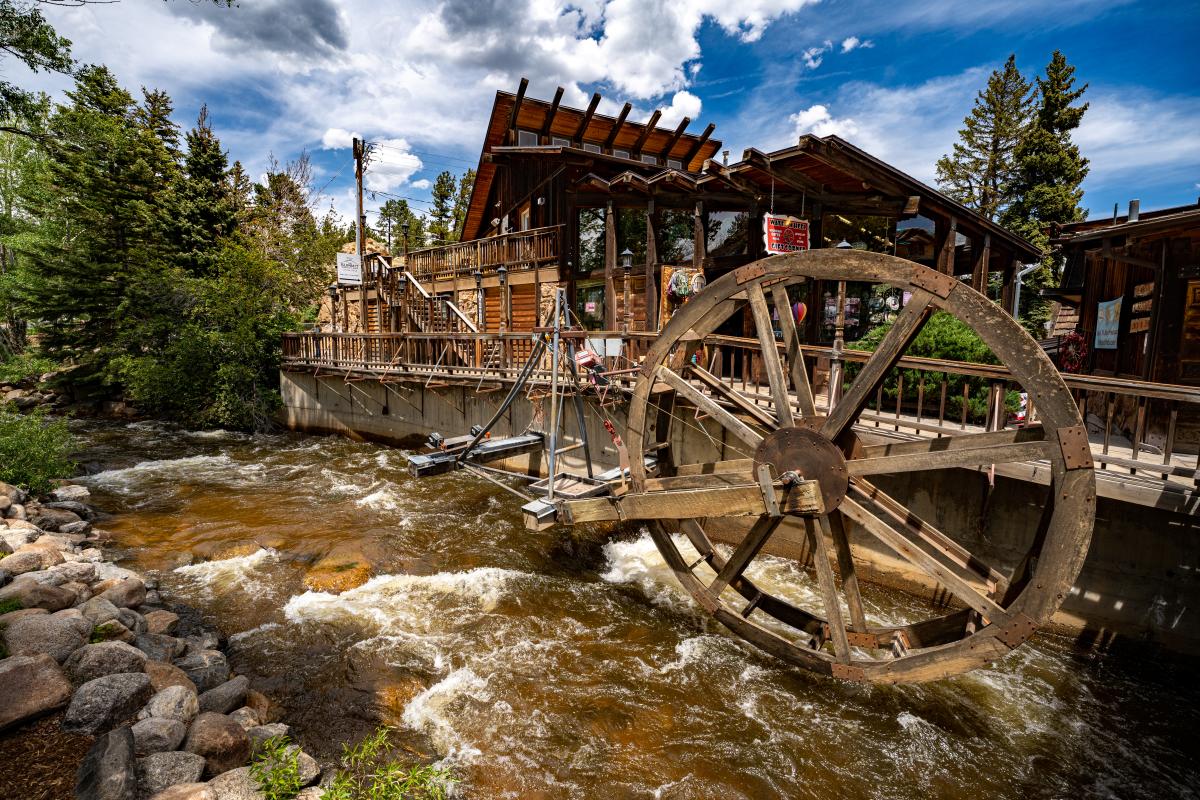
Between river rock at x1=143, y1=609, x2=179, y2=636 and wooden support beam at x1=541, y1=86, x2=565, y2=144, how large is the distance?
16.4m

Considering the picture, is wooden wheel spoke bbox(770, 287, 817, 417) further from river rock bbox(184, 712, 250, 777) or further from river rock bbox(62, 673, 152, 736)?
river rock bbox(62, 673, 152, 736)

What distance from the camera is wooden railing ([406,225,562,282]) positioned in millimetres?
17266

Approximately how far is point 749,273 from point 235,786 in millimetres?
5442

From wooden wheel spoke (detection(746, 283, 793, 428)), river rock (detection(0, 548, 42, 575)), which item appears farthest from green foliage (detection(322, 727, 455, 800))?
river rock (detection(0, 548, 42, 575))

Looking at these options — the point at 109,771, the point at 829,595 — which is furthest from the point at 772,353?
the point at 109,771

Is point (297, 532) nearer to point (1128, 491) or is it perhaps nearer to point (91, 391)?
point (1128, 491)

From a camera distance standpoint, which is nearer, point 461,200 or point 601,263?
point 601,263

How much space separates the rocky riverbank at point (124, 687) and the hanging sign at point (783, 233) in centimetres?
966

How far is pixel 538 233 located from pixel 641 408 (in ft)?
43.6

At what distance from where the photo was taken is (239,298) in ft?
61.9

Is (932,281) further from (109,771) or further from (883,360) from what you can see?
(109,771)

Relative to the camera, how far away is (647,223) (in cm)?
1237

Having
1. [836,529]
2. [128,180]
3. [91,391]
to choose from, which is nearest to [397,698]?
[836,529]

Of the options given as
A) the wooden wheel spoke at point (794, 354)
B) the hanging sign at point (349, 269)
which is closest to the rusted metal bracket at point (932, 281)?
the wooden wheel spoke at point (794, 354)
